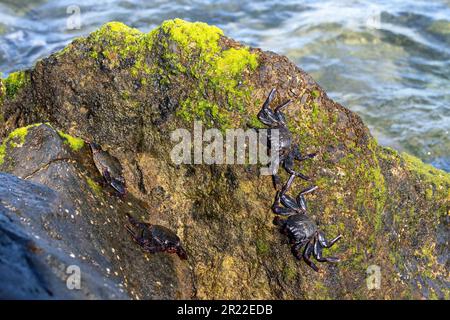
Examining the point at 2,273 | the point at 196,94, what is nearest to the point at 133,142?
the point at 196,94

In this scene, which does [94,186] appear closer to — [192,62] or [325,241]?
[192,62]

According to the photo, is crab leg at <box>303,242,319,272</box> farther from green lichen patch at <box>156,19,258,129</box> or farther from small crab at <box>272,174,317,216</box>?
green lichen patch at <box>156,19,258,129</box>

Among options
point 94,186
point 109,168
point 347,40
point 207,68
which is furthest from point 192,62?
point 347,40

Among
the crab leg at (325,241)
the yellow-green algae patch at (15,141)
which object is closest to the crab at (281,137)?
the crab leg at (325,241)

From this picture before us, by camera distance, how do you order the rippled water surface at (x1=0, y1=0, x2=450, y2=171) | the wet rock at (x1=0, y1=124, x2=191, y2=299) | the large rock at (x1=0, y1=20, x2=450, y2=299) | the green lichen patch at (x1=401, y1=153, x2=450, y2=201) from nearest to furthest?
the wet rock at (x1=0, y1=124, x2=191, y2=299) → the large rock at (x1=0, y1=20, x2=450, y2=299) → the green lichen patch at (x1=401, y1=153, x2=450, y2=201) → the rippled water surface at (x1=0, y1=0, x2=450, y2=171)

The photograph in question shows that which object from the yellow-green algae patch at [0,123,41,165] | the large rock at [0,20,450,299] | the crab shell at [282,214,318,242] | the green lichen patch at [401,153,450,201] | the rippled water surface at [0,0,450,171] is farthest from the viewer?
the rippled water surface at [0,0,450,171]

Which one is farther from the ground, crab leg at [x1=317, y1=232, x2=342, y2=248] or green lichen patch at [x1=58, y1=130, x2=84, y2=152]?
green lichen patch at [x1=58, y1=130, x2=84, y2=152]

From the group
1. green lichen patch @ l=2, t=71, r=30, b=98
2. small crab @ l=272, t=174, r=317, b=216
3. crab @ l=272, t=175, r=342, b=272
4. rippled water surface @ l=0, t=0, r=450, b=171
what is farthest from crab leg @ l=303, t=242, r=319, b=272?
rippled water surface @ l=0, t=0, r=450, b=171
